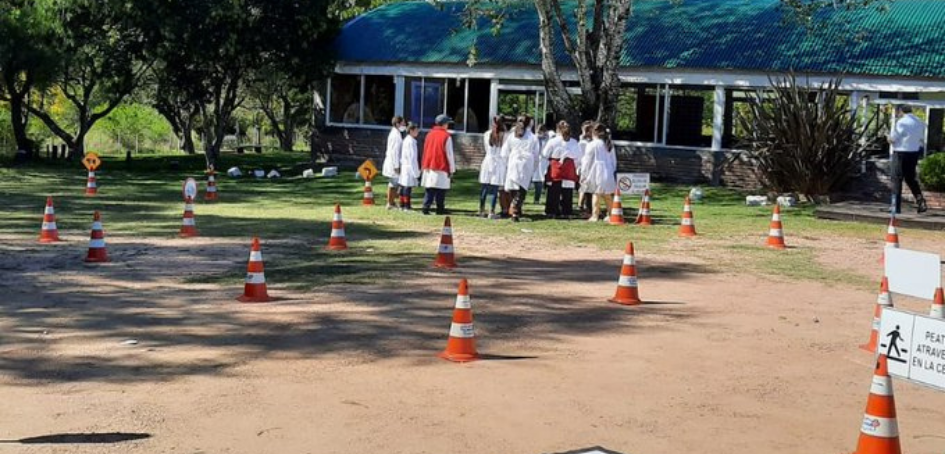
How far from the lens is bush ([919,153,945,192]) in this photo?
2598cm

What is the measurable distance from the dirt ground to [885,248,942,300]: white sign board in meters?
1.00

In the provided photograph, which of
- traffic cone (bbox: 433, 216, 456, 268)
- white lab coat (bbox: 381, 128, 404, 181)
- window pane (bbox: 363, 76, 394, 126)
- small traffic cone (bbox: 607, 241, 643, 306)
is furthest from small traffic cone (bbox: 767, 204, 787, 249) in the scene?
window pane (bbox: 363, 76, 394, 126)

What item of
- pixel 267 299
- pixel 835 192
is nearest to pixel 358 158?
pixel 835 192

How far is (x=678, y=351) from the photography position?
1012cm

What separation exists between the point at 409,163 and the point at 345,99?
62.2 ft

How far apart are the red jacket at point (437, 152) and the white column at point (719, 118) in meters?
12.7

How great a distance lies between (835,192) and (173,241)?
51.5ft

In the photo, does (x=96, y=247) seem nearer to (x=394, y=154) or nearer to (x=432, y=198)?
(x=432, y=198)

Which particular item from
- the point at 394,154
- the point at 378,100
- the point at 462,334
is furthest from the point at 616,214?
the point at 378,100

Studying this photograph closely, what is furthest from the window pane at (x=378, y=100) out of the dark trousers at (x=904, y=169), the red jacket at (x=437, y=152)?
the dark trousers at (x=904, y=169)

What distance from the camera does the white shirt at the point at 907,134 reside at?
2108 centimetres

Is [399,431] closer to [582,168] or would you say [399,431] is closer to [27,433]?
[27,433]

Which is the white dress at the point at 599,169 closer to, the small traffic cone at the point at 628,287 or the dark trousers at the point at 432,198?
the dark trousers at the point at 432,198

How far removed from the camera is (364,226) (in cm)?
2020
